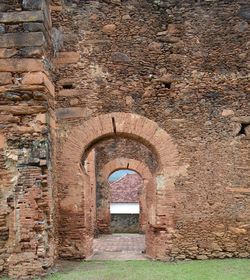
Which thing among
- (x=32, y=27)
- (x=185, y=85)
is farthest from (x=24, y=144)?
(x=185, y=85)

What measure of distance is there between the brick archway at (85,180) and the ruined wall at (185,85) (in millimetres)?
111

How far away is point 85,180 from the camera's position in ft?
23.9

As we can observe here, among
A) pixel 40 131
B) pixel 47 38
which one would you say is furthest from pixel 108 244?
pixel 47 38

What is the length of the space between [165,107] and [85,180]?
6.31 feet

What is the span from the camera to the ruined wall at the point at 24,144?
19.6ft

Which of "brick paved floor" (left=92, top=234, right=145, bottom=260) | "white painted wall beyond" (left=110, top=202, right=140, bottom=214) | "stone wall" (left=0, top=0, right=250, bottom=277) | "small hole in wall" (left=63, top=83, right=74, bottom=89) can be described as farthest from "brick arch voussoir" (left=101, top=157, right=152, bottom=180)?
"white painted wall beyond" (left=110, top=202, right=140, bottom=214)

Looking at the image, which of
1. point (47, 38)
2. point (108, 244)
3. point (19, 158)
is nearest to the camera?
point (19, 158)

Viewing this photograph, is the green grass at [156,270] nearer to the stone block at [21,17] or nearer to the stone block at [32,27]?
the stone block at [32,27]

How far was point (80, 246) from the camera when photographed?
7039 millimetres

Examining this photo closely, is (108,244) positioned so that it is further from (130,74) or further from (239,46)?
(239,46)

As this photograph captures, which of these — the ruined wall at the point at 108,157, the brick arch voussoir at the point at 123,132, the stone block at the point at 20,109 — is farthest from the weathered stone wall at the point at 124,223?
the stone block at the point at 20,109

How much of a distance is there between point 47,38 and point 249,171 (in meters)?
4.13

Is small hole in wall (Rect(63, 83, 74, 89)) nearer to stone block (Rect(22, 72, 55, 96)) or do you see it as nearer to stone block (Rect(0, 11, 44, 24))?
stone block (Rect(22, 72, 55, 96))

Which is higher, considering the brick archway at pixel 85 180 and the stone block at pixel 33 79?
the stone block at pixel 33 79
